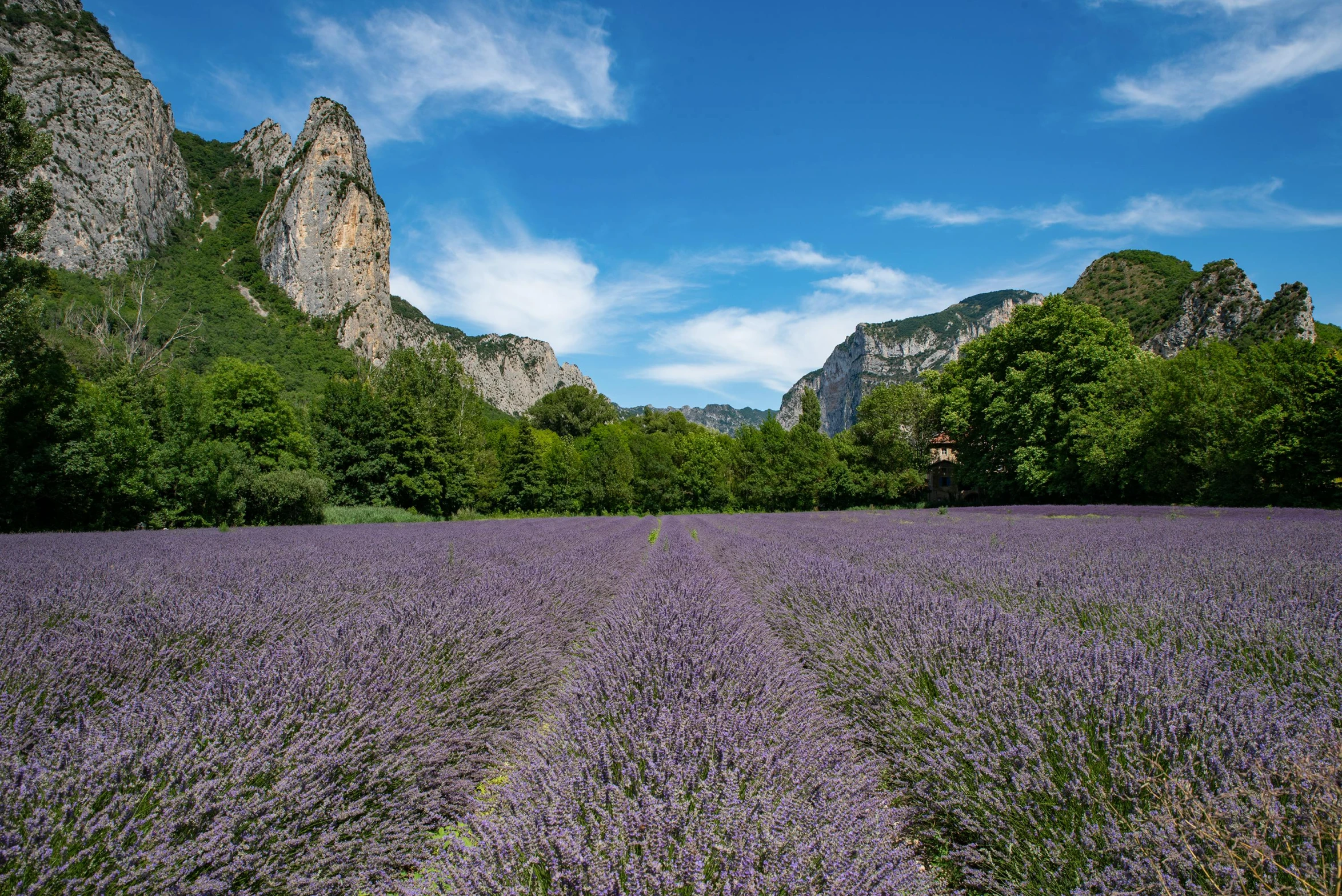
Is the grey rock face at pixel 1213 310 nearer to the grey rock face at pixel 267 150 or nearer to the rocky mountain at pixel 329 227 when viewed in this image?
the rocky mountain at pixel 329 227

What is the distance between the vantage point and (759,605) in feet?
19.7

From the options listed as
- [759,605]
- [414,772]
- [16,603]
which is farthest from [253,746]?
[759,605]

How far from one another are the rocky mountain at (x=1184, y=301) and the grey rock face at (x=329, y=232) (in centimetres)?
7295

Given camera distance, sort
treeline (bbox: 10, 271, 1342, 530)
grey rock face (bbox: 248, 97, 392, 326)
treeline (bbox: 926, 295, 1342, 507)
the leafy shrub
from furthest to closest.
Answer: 1. grey rock face (bbox: 248, 97, 392, 326)
2. the leafy shrub
3. treeline (bbox: 926, 295, 1342, 507)
4. treeline (bbox: 10, 271, 1342, 530)

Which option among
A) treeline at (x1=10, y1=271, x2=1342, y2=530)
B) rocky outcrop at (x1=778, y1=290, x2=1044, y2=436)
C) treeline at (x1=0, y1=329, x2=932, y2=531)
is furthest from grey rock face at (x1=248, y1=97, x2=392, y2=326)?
rocky outcrop at (x1=778, y1=290, x2=1044, y2=436)

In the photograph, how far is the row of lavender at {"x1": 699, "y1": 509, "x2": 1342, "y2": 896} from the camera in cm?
136

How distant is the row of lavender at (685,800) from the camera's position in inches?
50.4

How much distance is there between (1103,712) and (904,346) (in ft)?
427

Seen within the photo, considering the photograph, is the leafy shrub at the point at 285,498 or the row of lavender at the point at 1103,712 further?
the leafy shrub at the point at 285,498

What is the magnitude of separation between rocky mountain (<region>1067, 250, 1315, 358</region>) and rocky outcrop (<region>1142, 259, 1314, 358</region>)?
0.05 m

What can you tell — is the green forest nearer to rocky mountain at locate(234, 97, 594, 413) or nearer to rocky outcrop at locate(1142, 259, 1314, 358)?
rocky outcrop at locate(1142, 259, 1314, 358)

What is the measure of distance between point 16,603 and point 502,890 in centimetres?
471

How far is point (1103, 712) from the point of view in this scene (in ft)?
6.32

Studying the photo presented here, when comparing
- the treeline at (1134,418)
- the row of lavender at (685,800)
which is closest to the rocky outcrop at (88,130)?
the row of lavender at (685,800)
